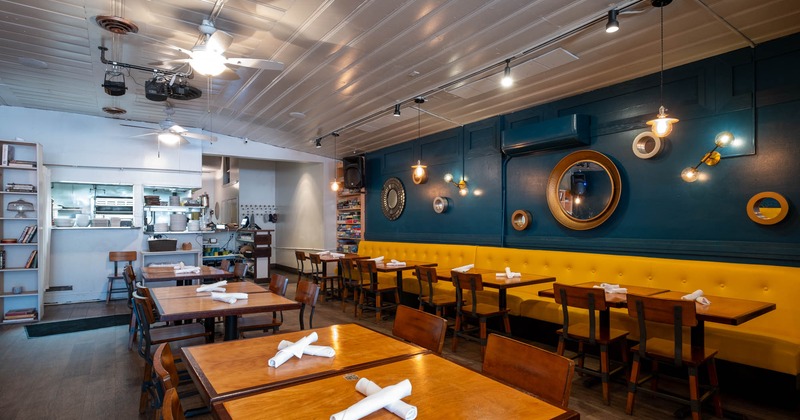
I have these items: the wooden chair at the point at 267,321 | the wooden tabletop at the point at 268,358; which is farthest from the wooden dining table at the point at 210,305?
the wooden tabletop at the point at 268,358

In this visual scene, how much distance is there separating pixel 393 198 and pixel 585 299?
216 inches

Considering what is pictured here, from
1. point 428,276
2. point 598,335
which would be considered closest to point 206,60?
point 428,276

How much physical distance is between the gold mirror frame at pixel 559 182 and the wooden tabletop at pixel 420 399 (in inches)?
153

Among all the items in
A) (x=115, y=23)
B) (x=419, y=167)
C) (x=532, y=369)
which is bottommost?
(x=532, y=369)

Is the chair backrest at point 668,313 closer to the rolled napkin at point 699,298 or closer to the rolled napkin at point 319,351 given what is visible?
the rolled napkin at point 699,298

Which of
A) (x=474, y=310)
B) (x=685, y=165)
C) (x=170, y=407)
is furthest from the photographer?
(x=474, y=310)

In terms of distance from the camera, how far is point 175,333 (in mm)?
3525

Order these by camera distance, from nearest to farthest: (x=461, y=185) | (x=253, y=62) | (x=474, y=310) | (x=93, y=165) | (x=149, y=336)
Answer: (x=149, y=336), (x=253, y=62), (x=474, y=310), (x=461, y=185), (x=93, y=165)

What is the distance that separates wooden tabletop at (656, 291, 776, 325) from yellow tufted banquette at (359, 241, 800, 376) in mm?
372

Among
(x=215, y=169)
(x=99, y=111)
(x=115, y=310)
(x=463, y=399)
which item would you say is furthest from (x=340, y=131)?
(x=215, y=169)

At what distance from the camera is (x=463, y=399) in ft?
4.64

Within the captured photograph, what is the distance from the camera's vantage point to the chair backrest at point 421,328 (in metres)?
2.11

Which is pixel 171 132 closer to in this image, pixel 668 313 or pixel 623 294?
pixel 623 294

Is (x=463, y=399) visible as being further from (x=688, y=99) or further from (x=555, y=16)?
(x=688, y=99)
